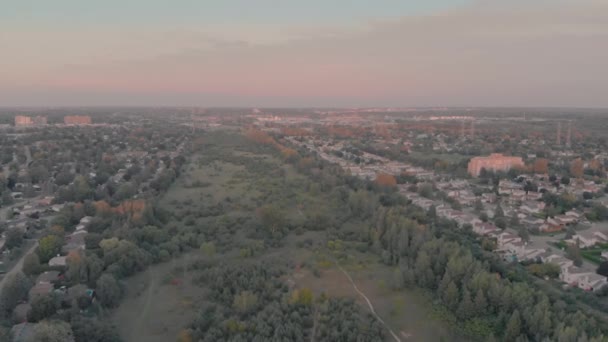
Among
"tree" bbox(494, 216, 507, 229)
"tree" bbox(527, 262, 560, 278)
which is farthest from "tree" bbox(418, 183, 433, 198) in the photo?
"tree" bbox(527, 262, 560, 278)

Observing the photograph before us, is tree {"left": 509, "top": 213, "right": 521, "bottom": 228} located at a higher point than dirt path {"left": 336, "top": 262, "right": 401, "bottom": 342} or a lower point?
higher

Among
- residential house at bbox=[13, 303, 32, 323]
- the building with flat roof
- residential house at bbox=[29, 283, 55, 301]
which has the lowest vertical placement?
residential house at bbox=[13, 303, 32, 323]

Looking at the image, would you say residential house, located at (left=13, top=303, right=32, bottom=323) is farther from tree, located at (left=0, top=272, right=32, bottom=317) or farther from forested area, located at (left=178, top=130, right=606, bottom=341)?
forested area, located at (left=178, top=130, right=606, bottom=341)

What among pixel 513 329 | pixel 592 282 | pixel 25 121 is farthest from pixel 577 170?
pixel 25 121

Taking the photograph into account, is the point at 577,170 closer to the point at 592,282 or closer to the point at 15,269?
the point at 592,282

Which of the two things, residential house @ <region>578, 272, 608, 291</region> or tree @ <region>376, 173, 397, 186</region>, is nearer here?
residential house @ <region>578, 272, 608, 291</region>

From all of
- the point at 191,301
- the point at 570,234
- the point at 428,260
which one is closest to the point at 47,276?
the point at 191,301

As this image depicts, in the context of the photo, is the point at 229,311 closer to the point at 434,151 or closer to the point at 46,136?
the point at 434,151
